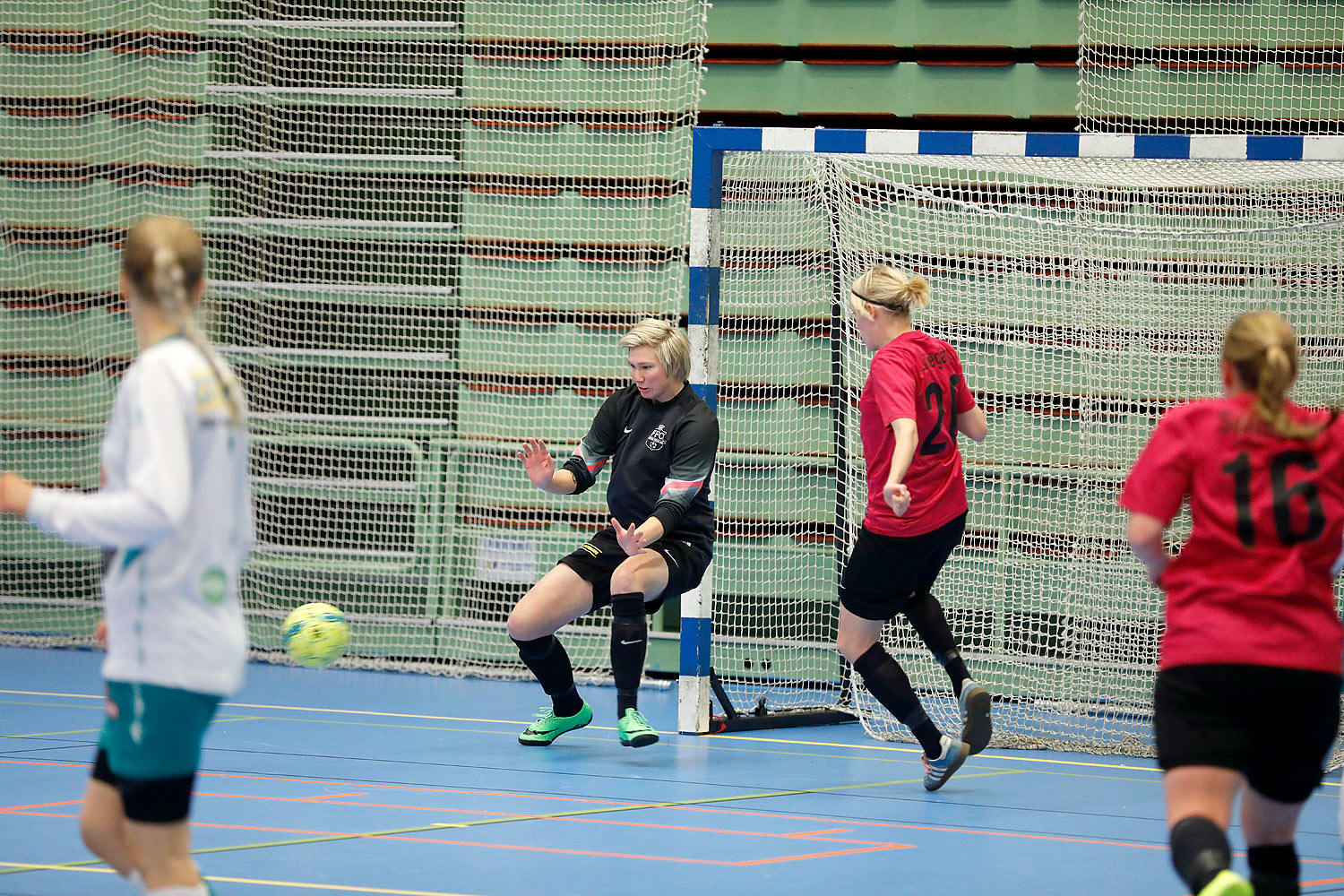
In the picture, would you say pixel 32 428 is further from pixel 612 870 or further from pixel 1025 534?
pixel 612 870

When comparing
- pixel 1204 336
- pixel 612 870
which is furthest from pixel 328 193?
pixel 612 870

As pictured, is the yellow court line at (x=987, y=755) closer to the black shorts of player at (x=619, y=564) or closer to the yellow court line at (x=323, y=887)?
the black shorts of player at (x=619, y=564)

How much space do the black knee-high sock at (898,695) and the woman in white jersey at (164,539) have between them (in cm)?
314

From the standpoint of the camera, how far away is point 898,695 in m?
5.54

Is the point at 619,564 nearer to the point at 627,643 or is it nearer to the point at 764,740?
the point at 627,643

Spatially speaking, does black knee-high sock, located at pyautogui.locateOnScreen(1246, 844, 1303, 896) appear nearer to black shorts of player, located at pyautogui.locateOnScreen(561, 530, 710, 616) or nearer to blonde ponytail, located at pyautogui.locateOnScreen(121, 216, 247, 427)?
blonde ponytail, located at pyautogui.locateOnScreen(121, 216, 247, 427)

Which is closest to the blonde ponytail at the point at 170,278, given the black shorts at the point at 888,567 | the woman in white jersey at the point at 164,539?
the woman in white jersey at the point at 164,539

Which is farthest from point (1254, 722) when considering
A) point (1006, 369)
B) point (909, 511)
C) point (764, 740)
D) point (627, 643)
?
point (1006, 369)

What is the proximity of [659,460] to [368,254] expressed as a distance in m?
3.97

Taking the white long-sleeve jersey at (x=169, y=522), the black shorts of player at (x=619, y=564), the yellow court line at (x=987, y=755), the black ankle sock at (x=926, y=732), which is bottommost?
the yellow court line at (x=987, y=755)

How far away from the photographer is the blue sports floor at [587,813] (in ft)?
13.6

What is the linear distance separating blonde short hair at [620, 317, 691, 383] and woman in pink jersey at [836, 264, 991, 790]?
35.3 inches

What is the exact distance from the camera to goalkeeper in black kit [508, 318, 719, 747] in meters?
6.13

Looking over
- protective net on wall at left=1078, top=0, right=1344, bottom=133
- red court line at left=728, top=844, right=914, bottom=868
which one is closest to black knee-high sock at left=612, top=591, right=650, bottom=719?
red court line at left=728, top=844, right=914, bottom=868
